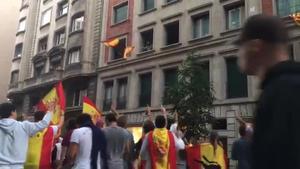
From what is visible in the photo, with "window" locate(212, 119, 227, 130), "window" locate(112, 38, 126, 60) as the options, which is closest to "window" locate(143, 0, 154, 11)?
"window" locate(112, 38, 126, 60)

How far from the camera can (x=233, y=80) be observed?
18.7 meters

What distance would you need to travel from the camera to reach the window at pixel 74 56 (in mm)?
27825

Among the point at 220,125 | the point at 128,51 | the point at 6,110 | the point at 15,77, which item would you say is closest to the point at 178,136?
the point at 6,110

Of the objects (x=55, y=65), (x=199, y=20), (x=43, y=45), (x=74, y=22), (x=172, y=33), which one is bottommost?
(x=55, y=65)

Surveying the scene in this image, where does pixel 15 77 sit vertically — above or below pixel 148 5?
below

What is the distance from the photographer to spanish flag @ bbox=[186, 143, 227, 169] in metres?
7.68

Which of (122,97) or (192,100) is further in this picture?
(122,97)

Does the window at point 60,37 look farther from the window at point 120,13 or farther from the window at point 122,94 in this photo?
the window at point 122,94

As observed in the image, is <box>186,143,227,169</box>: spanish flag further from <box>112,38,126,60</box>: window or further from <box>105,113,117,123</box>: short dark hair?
<box>112,38,126,60</box>: window

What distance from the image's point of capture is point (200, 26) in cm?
2125

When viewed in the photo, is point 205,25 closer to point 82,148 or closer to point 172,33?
point 172,33

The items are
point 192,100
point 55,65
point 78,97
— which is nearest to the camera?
point 192,100

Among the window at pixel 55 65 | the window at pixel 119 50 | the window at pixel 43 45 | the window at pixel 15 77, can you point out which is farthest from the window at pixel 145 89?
the window at pixel 15 77

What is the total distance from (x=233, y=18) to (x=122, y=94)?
27.9ft
